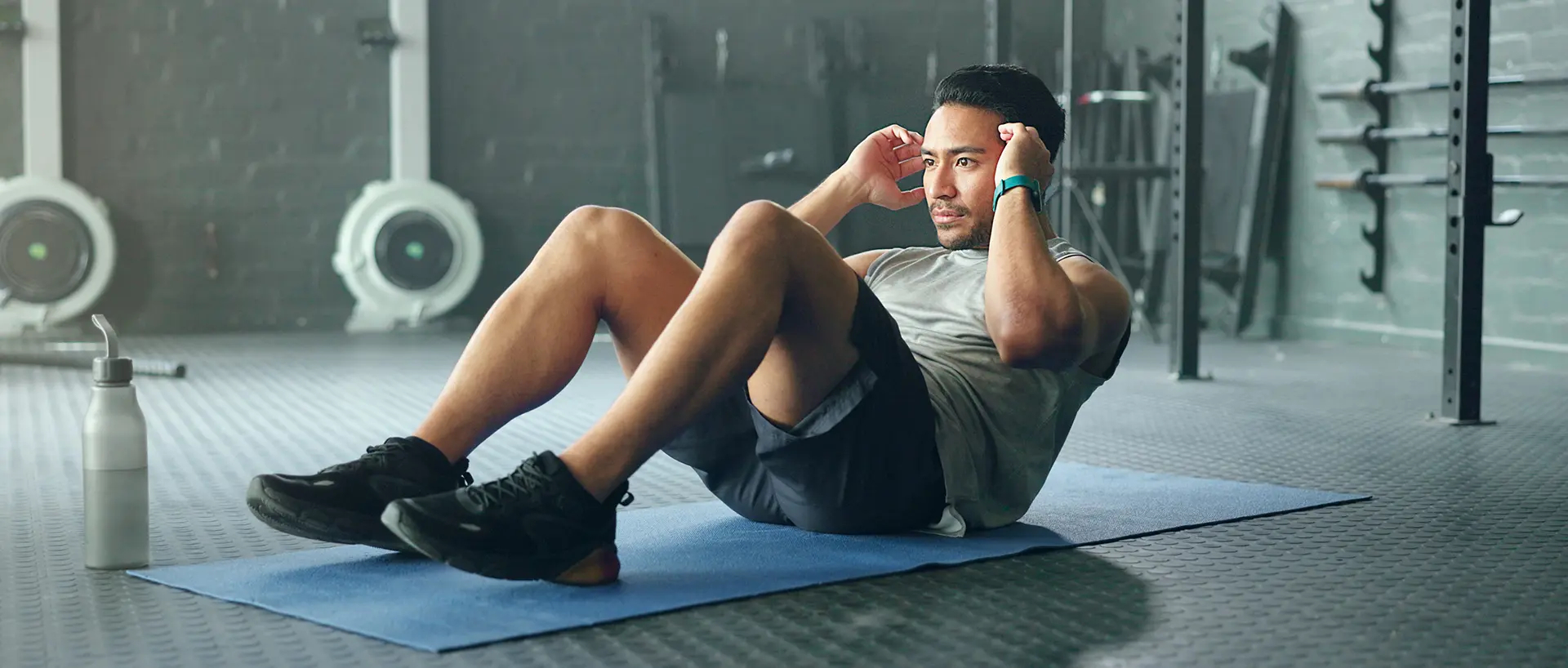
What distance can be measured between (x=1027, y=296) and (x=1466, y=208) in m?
2.20

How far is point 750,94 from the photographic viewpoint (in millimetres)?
6719

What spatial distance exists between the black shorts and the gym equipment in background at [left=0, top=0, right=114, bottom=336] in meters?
4.52

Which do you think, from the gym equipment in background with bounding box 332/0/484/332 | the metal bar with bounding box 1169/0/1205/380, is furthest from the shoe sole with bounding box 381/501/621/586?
the gym equipment in background with bounding box 332/0/484/332

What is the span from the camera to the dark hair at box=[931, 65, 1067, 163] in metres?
2.13

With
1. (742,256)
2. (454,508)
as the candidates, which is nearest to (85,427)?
(454,508)

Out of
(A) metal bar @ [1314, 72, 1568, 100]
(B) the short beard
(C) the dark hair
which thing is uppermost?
(A) metal bar @ [1314, 72, 1568, 100]

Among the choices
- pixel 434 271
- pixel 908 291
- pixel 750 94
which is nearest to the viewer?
pixel 908 291

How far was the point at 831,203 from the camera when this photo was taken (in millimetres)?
2309

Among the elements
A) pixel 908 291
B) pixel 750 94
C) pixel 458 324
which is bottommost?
pixel 458 324

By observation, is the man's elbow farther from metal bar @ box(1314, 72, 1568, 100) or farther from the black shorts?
metal bar @ box(1314, 72, 1568, 100)

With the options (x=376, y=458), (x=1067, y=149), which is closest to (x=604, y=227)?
(x=376, y=458)

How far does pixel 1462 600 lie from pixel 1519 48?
3.80m

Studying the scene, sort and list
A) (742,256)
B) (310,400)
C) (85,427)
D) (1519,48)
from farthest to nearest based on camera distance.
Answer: (1519,48), (310,400), (85,427), (742,256)

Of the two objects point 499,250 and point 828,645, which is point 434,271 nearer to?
point 499,250
